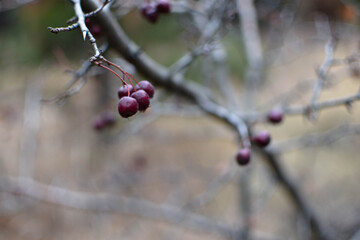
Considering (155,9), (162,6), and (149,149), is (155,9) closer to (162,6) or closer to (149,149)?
(162,6)

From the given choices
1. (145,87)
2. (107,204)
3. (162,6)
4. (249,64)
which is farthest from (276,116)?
(107,204)

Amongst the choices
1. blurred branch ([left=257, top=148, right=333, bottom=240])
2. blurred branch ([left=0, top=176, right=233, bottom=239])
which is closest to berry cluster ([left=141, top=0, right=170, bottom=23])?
blurred branch ([left=257, top=148, right=333, bottom=240])

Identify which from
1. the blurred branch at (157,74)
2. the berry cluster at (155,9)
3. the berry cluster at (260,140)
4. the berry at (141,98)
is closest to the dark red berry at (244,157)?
the berry cluster at (260,140)

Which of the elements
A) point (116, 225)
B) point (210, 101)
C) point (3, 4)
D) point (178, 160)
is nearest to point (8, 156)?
point (116, 225)

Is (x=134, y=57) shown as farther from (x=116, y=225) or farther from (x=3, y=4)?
(x=116, y=225)

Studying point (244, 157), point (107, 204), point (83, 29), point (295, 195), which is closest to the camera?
point (83, 29)

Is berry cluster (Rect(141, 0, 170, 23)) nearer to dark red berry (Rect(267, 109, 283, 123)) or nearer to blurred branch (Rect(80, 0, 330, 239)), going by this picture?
blurred branch (Rect(80, 0, 330, 239))

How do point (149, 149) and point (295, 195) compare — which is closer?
point (295, 195)
